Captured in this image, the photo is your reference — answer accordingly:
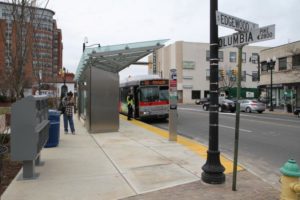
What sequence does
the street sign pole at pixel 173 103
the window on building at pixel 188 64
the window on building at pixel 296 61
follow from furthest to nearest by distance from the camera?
the window on building at pixel 188 64, the window on building at pixel 296 61, the street sign pole at pixel 173 103

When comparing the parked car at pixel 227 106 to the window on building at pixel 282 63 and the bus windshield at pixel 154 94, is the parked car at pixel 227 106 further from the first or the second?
the bus windshield at pixel 154 94

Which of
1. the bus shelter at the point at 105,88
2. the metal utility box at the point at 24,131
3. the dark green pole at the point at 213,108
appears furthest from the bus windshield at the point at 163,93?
the metal utility box at the point at 24,131

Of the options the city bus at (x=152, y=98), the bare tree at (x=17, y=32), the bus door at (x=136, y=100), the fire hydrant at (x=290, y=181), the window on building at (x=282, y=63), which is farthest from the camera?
the window on building at (x=282, y=63)

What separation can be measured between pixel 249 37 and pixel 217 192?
2.72 m

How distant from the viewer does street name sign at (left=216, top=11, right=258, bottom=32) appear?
21.5 ft

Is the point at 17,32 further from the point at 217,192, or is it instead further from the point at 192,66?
the point at 192,66

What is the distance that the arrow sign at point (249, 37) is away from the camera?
6.06 meters

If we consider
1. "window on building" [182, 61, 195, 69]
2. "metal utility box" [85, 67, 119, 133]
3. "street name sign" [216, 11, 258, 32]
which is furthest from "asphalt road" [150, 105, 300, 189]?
"window on building" [182, 61, 195, 69]

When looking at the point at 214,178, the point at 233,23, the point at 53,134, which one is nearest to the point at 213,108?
the point at 214,178

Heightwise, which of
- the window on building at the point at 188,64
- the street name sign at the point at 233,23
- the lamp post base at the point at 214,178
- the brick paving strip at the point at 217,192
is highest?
the window on building at the point at 188,64

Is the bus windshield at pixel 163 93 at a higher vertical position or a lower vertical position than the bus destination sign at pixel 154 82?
lower

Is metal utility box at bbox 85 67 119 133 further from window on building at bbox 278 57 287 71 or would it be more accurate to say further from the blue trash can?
window on building at bbox 278 57 287 71

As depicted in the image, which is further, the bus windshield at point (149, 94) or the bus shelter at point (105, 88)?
the bus windshield at point (149, 94)

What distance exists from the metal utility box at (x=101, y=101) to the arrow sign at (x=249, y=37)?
31.1ft
